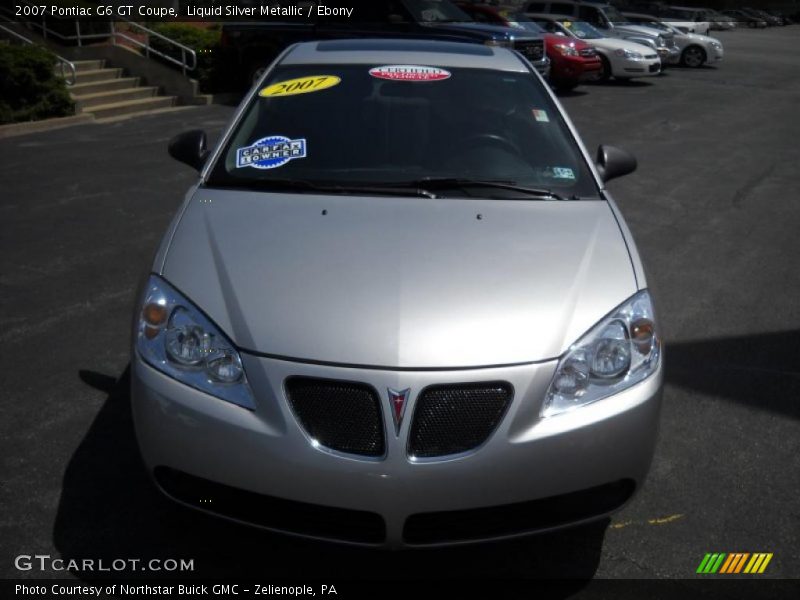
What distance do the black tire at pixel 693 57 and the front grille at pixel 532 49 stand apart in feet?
36.0

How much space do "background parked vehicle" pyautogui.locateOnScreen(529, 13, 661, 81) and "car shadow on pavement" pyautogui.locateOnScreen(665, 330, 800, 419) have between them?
1764 centimetres

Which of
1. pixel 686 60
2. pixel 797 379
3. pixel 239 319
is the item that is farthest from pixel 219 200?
pixel 686 60

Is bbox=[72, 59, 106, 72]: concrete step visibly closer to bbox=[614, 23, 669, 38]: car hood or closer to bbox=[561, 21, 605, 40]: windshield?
bbox=[561, 21, 605, 40]: windshield

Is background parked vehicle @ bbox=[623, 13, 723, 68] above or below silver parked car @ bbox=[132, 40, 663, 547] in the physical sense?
below

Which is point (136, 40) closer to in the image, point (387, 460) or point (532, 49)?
point (532, 49)

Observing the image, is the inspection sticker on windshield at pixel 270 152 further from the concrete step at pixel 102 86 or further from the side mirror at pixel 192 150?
the concrete step at pixel 102 86

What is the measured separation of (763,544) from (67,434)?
290 cm

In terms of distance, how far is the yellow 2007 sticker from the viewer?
4.71m

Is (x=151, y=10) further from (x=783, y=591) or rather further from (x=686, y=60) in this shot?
(x=783, y=591)

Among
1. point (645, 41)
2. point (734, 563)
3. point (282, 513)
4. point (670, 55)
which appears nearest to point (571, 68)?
point (645, 41)

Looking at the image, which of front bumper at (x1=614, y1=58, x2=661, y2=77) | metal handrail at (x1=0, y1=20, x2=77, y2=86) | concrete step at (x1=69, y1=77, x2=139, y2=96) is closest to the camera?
metal handrail at (x1=0, y1=20, x2=77, y2=86)

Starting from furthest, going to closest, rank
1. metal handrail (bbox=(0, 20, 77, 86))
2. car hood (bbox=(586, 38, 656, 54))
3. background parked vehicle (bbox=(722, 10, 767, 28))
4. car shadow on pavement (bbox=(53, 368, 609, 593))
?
background parked vehicle (bbox=(722, 10, 767, 28))
car hood (bbox=(586, 38, 656, 54))
metal handrail (bbox=(0, 20, 77, 86))
car shadow on pavement (bbox=(53, 368, 609, 593))

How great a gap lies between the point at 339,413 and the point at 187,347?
60cm

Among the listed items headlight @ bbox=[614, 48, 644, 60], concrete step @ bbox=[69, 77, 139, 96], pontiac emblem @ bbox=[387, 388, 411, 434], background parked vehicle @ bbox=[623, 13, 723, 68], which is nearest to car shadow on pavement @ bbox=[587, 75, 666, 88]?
headlight @ bbox=[614, 48, 644, 60]
